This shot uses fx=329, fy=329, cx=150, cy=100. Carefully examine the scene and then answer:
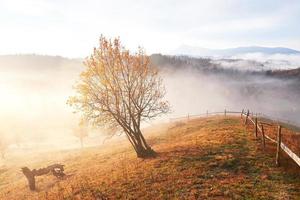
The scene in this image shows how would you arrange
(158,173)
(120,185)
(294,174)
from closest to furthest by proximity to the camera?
1. (294,174)
2. (120,185)
3. (158,173)

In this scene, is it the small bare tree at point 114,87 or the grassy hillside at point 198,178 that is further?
the small bare tree at point 114,87

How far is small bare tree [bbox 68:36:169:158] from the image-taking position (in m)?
35.8

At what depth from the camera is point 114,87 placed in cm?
3672

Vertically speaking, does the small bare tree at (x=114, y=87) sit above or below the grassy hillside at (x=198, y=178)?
above

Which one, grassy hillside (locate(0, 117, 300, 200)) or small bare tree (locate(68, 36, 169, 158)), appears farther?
small bare tree (locate(68, 36, 169, 158))

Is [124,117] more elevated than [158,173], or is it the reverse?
[124,117]

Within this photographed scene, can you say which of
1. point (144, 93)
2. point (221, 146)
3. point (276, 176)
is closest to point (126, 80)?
point (144, 93)

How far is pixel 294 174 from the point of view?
23703 mm

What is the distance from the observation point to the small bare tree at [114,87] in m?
35.8

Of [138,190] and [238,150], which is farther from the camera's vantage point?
[238,150]

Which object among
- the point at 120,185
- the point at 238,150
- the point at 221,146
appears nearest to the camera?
the point at 120,185

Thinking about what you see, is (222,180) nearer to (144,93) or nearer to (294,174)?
(294,174)

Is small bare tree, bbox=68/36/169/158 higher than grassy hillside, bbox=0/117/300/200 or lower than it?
higher

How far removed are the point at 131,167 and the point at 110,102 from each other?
8.09 meters
